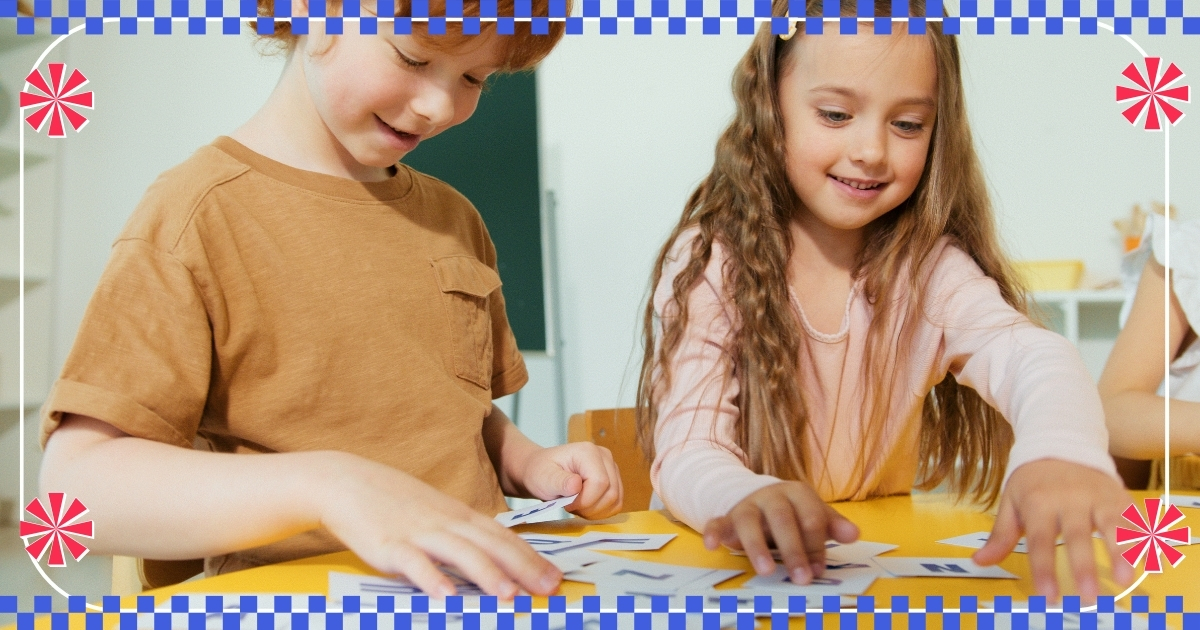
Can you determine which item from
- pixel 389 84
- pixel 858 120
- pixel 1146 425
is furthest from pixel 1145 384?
pixel 389 84

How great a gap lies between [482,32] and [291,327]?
0.21 m

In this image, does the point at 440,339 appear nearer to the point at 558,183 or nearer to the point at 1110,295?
the point at 558,183

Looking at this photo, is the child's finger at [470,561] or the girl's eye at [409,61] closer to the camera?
the child's finger at [470,561]

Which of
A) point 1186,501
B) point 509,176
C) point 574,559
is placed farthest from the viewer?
point 509,176

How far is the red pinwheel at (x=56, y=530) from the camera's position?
1.32ft

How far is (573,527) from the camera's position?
564 millimetres

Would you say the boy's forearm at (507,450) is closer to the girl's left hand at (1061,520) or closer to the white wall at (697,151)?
the girl's left hand at (1061,520)

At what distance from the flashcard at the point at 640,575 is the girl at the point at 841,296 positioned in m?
0.11

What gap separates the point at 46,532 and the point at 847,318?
1.84ft

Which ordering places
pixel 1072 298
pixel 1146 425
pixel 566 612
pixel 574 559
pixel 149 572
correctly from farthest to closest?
pixel 1072 298, pixel 1146 425, pixel 149 572, pixel 574 559, pixel 566 612

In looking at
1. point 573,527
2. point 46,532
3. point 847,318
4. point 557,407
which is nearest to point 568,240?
point 557,407

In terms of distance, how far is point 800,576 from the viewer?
0.41m

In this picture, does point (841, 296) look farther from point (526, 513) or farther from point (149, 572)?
point (149, 572)

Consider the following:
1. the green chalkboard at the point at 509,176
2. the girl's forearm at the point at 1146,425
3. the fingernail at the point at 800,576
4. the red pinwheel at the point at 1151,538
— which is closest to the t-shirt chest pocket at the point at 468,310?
the fingernail at the point at 800,576
